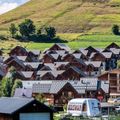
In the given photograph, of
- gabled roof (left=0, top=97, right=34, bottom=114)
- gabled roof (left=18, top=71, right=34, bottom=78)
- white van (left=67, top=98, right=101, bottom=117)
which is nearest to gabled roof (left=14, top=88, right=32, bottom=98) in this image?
white van (left=67, top=98, right=101, bottom=117)

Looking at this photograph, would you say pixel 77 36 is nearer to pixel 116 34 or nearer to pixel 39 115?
pixel 116 34

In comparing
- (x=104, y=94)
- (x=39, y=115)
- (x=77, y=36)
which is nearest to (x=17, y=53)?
(x=77, y=36)

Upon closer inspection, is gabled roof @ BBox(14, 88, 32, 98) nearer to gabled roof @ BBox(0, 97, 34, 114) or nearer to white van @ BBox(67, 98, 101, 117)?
white van @ BBox(67, 98, 101, 117)

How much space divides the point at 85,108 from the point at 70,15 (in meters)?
113

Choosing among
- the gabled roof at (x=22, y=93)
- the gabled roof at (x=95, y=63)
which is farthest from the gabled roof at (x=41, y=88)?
the gabled roof at (x=95, y=63)

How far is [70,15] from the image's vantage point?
535ft

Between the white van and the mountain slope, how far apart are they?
3399 inches

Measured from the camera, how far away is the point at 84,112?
2009 inches

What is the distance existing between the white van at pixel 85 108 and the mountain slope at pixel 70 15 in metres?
86.3

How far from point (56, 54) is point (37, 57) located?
14.3 feet

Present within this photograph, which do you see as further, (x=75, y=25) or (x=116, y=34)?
(x=75, y=25)

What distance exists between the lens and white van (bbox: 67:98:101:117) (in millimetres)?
50469

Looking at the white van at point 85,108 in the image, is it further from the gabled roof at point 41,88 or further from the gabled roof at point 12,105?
the gabled roof at point 41,88

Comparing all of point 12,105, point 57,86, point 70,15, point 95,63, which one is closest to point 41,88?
point 57,86
